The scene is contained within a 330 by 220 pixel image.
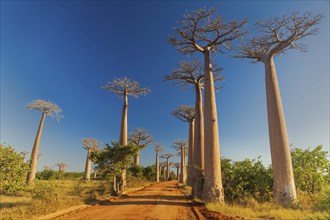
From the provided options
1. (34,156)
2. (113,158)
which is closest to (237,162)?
(113,158)

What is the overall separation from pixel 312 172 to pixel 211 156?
5.78 m

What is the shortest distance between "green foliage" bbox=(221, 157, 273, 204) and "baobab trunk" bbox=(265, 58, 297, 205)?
7.12 ft

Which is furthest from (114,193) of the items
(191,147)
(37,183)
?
(191,147)

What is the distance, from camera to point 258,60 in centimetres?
1229

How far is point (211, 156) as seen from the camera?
10.0 metres

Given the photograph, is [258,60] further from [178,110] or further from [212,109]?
[178,110]

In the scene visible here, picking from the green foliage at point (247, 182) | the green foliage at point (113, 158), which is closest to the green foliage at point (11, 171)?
the green foliage at point (113, 158)

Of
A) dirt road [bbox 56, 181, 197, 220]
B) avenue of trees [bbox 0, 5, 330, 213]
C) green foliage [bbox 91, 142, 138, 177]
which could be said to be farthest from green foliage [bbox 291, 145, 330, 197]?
green foliage [bbox 91, 142, 138, 177]

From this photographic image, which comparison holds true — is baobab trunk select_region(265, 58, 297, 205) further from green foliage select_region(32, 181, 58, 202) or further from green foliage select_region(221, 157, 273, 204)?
green foliage select_region(32, 181, 58, 202)

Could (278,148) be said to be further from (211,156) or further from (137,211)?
(137,211)

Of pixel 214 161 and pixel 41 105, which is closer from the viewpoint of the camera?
pixel 214 161

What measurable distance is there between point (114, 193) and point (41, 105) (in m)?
15.1

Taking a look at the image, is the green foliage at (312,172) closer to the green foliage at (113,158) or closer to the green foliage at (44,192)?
the green foliage at (113,158)

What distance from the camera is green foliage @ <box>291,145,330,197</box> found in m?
11.0
